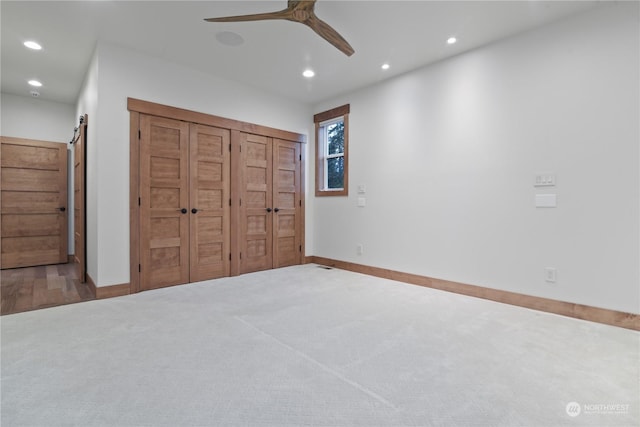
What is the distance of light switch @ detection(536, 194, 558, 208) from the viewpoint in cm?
297

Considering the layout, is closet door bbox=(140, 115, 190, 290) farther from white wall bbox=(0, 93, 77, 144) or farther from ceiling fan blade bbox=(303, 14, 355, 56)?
white wall bbox=(0, 93, 77, 144)

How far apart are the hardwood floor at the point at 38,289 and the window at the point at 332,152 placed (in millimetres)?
3590

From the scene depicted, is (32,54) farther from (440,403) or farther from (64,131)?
(440,403)

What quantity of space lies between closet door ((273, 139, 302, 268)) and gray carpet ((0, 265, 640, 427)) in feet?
6.48

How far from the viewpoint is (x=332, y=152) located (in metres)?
5.37

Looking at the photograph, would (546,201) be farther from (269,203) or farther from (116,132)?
(116,132)

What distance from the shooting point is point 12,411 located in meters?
1.51

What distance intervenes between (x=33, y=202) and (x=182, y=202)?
10.8ft

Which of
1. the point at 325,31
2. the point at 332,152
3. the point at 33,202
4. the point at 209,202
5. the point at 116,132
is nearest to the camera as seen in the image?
the point at 325,31

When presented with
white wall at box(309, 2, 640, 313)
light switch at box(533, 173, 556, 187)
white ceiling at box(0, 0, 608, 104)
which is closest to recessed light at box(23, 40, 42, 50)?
white ceiling at box(0, 0, 608, 104)

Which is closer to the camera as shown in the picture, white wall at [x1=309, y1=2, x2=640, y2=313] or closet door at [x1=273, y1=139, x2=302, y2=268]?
white wall at [x1=309, y1=2, x2=640, y2=313]

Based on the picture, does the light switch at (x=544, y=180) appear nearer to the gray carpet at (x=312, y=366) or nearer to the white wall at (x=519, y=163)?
the white wall at (x=519, y=163)

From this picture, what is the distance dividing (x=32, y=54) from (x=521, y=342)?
5.95 meters

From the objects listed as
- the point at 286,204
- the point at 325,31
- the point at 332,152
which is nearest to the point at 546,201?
the point at 325,31
